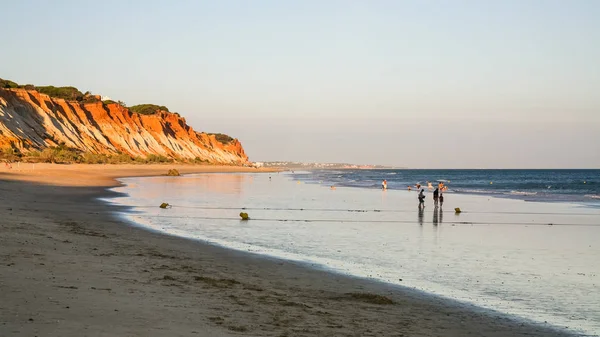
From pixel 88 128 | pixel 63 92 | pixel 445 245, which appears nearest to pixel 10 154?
pixel 88 128

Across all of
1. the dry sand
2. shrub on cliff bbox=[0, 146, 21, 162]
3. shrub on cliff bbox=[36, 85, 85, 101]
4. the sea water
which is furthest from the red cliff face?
the dry sand

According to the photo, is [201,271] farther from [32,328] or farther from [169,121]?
[169,121]

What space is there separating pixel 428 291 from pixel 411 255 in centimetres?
478

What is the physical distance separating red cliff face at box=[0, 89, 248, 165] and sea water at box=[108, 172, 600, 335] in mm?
60578

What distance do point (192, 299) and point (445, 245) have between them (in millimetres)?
10835

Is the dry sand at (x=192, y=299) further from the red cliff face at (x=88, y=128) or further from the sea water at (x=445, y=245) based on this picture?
the red cliff face at (x=88, y=128)

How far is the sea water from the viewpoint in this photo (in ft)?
36.7

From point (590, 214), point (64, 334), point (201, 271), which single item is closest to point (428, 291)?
point (201, 271)

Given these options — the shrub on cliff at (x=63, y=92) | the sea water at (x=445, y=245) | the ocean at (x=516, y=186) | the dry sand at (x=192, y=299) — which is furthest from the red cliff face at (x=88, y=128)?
the dry sand at (x=192, y=299)

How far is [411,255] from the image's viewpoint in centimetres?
1614

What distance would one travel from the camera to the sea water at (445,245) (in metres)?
11.2

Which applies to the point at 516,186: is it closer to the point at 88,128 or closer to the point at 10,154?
the point at 10,154

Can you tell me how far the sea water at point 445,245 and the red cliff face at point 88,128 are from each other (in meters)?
60.6

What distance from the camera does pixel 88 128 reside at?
121625 millimetres
